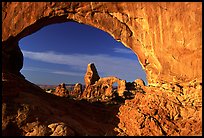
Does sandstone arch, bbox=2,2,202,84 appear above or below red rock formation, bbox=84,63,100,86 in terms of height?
above

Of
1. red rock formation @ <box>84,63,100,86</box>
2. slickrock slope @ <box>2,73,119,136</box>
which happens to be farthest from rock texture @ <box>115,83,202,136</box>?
red rock formation @ <box>84,63,100,86</box>

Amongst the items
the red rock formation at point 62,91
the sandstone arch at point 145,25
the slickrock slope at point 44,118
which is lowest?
the red rock formation at point 62,91

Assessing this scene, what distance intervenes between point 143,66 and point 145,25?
3015mm

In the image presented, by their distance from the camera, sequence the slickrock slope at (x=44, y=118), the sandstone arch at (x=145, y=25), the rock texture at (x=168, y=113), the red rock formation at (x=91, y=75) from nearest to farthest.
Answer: the slickrock slope at (x=44, y=118) → the rock texture at (x=168, y=113) → the sandstone arch at (x=145, y=25) → the red rock formation at (x=91, y=75)

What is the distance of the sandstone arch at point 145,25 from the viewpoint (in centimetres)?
1506

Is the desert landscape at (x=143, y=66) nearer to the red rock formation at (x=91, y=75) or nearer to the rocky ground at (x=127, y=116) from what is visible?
the rocky ground at (x=127, y=116)

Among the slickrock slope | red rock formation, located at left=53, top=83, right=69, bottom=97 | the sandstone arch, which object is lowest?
red rock formation, located at left=53, top=83, right=69, bottom=97

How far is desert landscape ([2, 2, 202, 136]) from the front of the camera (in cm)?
1462

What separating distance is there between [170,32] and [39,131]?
389 inches

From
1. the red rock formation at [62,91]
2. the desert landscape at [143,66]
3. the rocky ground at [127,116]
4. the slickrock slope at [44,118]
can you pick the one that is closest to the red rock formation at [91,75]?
the red rock formation at [62,91]

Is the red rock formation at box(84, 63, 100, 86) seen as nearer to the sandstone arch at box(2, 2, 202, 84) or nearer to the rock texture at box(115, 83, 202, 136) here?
the sandstone arch at box(2, 2, 202, 84)

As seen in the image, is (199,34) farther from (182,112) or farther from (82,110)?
(82,110)

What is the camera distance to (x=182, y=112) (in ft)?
49.5

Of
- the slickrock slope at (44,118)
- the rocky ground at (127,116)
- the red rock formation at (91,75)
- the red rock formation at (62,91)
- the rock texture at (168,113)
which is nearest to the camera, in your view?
the slickrock slope at (44,118)
